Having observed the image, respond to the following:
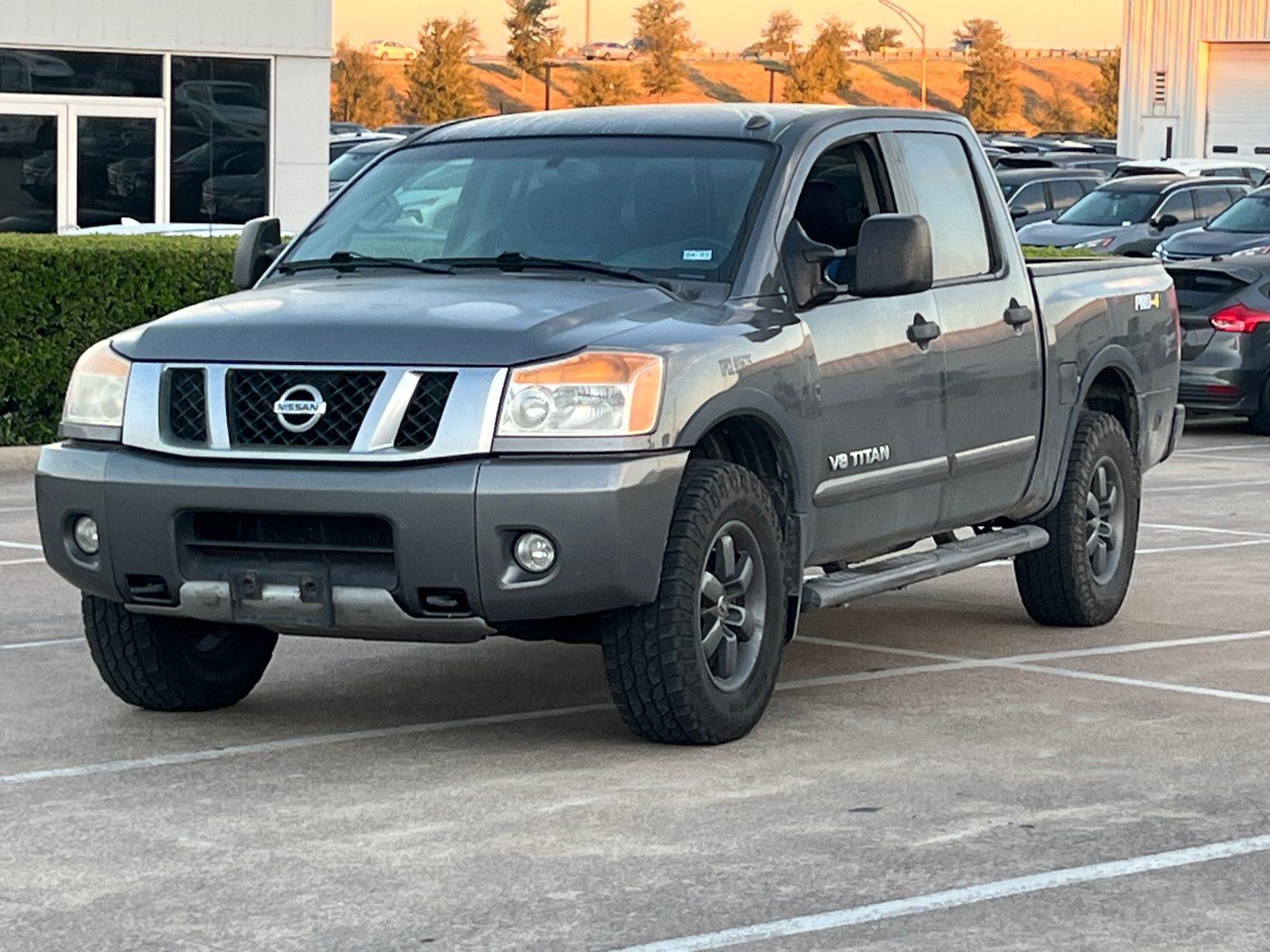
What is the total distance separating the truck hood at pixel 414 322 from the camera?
6.69 metres

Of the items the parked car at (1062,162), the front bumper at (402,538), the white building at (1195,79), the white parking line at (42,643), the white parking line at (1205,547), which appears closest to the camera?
the front bumper at (402,538)

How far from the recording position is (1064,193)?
3812 centimetres

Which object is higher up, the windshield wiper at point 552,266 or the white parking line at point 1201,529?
the windshield wiper at point 552,266

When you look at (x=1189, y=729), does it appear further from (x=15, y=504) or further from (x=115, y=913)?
(x=15, y=504)

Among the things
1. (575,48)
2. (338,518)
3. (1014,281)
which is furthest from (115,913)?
(575,48)

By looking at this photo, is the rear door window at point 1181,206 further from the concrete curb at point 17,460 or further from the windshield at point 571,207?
the windshield at point 571,207

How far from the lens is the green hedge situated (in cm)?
1570

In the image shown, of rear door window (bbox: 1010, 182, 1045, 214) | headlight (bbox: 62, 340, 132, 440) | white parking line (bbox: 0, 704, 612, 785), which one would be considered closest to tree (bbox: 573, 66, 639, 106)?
rear door window (bbox: 1010, 182, 1045, 214)

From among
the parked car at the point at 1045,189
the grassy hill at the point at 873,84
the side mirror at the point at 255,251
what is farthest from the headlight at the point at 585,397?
the grassy hill at the point at 873,84

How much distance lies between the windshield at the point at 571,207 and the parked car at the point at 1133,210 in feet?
74.6

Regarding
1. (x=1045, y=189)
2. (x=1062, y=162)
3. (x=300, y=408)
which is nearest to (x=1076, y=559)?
(x=300, y=408)

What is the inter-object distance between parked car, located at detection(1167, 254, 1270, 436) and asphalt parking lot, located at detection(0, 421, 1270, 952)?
31.0ft

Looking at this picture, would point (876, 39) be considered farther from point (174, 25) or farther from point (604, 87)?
point (174, 25)

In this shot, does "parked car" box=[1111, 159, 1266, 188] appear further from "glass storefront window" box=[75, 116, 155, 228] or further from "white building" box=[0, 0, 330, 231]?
"glass storefront window" box=[75, 116, 155, 228]
